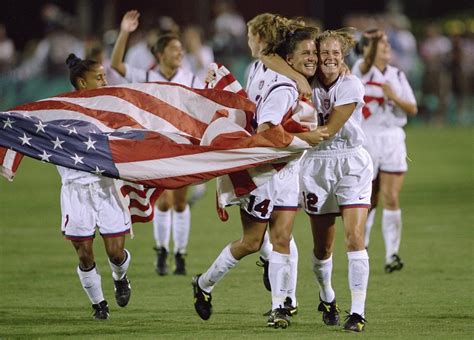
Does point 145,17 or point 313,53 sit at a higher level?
point 313,53

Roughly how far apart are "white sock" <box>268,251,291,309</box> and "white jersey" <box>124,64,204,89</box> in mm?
3693

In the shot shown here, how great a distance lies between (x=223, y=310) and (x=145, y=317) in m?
0.73

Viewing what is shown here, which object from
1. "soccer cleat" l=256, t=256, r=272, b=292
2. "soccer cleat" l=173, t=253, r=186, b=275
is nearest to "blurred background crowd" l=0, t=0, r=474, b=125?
"soccer cleat" l=173, t=253, r=186, b=275

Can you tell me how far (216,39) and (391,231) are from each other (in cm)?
2044

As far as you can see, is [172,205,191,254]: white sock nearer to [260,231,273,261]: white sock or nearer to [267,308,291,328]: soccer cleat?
[260,231,273,261]: white sock

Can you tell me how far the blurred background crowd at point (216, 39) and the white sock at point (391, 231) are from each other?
16209 millimetres

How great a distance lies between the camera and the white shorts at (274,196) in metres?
9.55

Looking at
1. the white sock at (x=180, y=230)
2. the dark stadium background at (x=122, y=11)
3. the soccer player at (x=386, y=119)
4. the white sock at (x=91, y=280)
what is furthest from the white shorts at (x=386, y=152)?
the dark stadium background at (x=122, y=11)

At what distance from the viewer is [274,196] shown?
9602 mm

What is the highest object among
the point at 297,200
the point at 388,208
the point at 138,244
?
the point at 297,200

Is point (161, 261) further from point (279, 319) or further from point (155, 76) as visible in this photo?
point (279, 319)

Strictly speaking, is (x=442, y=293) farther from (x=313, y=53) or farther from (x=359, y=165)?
(x=313, y=53)

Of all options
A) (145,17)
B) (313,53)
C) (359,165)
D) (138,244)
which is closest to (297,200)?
(359,165)

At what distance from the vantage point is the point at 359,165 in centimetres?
965
